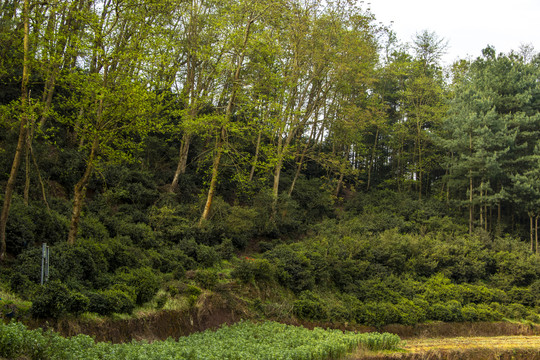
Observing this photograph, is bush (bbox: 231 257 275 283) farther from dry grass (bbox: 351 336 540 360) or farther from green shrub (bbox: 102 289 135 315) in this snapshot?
green shrub (bbox: 102 289 135 315)

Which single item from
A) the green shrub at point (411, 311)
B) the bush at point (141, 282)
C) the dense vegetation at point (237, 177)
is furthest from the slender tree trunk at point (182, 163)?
the green shrub at point (411, 311)

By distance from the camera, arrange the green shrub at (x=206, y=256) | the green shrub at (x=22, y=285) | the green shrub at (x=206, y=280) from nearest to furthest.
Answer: the green shrub at (x=22, y=285) < the green shrub at (x=206, y=280) < the green shrub at (x=206, y=256)

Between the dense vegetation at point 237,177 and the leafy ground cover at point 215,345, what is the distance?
5.47 feet

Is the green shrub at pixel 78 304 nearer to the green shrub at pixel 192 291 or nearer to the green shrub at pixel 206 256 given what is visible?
the green shrub at pixel 192 291

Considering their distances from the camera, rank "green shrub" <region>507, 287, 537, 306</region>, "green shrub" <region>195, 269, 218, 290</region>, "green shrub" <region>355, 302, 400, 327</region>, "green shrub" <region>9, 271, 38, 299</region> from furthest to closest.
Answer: "green shrub" <region>507, 287, 537, 306</region>
"green shrub" <region>355, 302, 400, 327</region>
"green shrub" <region>195, 269, 218, 290</region>
"green shrub" <region>9, 271, 38, 299</region>

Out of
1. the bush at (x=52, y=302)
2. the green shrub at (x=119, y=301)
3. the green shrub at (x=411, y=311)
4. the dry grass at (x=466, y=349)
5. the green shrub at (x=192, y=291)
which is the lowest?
the dry grass at (x=466, y=349)

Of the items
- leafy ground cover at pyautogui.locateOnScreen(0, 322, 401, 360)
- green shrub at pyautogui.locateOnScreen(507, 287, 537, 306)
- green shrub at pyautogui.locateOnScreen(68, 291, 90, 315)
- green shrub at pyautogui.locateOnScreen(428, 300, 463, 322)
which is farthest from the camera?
green shrub at pyautogui.locateOnScreen(507, 287, 537, 306)

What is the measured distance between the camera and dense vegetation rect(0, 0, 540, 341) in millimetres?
12727

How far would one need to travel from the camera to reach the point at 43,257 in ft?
34.1

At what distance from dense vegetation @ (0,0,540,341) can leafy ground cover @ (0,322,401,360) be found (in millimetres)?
1667

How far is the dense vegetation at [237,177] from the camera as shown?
41.8 ft

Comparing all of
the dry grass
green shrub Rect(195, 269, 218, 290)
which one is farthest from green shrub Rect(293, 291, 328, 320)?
green shrub Rect(195, 269, 218, 290)

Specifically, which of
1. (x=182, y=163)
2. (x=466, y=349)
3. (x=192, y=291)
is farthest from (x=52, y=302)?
(x=182, y=163)

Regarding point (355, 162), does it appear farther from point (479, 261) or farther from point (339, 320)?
point (339, 320)
